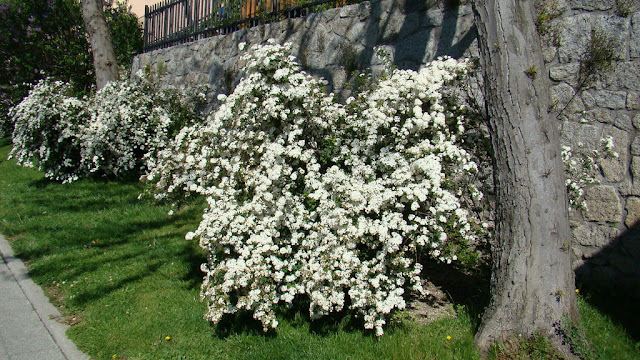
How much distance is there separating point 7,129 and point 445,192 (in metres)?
14.5

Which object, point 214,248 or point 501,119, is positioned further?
point 214,248

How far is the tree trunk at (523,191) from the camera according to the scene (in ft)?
9.96

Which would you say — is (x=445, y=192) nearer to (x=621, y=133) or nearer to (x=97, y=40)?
(x=621, y=133)

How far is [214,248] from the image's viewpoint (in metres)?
3.72

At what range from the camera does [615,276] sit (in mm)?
4043

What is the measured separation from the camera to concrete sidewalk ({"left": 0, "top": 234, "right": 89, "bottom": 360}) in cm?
346

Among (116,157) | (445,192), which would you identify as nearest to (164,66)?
(116,157)

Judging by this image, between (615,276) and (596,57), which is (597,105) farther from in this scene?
(615,276)

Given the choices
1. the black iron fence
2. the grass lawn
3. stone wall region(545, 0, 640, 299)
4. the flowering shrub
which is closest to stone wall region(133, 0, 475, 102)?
the black iron fence

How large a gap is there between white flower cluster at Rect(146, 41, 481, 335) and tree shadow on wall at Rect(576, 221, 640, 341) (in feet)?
4.23

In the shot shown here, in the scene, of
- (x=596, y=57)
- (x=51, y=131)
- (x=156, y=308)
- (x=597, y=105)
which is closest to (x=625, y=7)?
(x=596, y=57)

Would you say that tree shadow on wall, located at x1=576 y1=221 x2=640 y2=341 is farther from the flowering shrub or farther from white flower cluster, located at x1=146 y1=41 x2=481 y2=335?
the flowering shrub

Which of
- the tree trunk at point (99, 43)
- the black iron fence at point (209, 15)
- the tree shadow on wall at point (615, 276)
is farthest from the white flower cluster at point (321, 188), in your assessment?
the tree trunk at point (99, 43)

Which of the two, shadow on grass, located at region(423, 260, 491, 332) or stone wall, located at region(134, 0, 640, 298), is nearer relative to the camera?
shadow on grass, located at region(423, 260, 491, 332)
